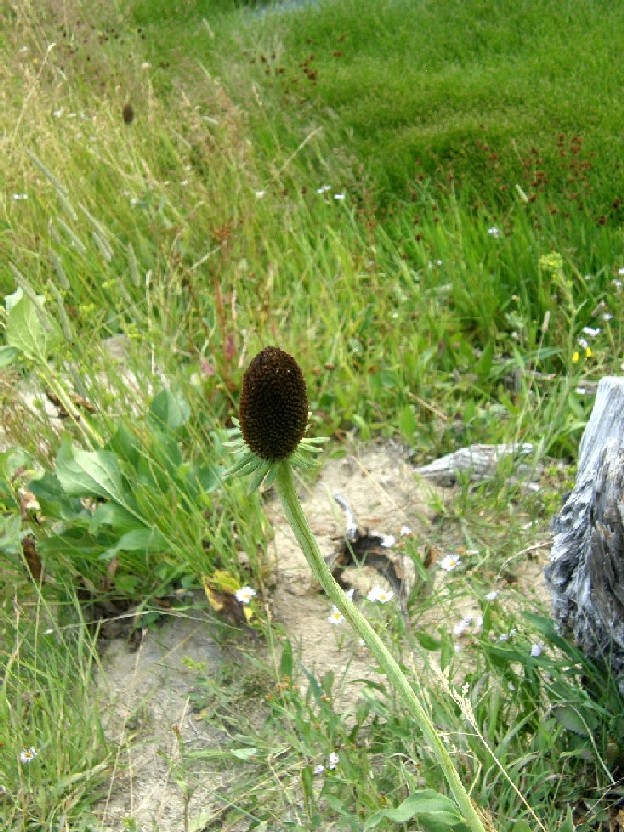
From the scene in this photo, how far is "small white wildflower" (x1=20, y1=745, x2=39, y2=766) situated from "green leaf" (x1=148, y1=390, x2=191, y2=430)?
42.1 inches

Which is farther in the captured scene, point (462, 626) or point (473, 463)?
point (473, 463)

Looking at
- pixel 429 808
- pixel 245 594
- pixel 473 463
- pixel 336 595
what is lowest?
pixel 473 463

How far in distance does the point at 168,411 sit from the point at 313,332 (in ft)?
2.53

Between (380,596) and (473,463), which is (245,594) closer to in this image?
(380,596)

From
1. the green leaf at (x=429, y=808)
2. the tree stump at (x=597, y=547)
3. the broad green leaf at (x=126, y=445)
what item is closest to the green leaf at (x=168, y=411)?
the broad green leaf at (x=126, y=445)

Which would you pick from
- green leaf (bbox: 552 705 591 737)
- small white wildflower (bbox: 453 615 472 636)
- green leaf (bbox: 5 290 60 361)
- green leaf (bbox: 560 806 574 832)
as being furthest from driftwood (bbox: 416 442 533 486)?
green leaf (bbox: 560 806 574 832)

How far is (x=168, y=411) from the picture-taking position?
10.1 feet

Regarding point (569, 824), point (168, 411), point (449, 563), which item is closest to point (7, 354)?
point (168, 411)

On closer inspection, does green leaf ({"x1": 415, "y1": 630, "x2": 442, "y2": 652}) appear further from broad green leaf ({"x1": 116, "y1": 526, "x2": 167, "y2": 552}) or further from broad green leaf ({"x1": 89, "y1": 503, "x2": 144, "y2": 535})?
broad green leaf ({"x1": 89, "y1": 503, "x2": 144, "y2": 535})

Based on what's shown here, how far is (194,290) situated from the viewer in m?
4.01

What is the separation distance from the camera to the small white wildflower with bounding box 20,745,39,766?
226cm

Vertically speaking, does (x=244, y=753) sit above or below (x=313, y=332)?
below

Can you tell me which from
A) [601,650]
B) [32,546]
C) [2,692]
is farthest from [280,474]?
[32,546]

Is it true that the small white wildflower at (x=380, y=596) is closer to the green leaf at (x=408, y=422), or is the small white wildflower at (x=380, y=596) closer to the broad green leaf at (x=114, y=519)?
the broad green leaf at (x=114, y=519)
